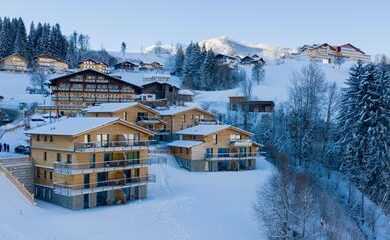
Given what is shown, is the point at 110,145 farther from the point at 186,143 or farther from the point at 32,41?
the point at 32,41

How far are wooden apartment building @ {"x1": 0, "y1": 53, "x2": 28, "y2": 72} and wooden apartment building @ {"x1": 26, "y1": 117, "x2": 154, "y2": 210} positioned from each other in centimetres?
7481

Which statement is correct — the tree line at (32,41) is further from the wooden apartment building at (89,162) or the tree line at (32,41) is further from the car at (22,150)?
the wooden apartment building at (89,162)

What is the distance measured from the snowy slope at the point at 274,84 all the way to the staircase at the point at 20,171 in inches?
1964

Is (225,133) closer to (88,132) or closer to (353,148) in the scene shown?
(353,148)

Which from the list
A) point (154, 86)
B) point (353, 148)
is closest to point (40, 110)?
point (154, 86)

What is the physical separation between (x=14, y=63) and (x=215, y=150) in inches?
2973

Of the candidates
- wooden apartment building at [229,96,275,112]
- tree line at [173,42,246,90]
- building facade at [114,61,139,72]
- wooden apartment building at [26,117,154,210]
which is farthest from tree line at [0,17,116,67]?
wooden apartment building at [26,117,154,210]

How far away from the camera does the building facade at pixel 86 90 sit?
7912 centimetres

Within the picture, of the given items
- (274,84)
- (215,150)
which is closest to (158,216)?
(215,150)

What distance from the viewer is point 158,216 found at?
3944cm

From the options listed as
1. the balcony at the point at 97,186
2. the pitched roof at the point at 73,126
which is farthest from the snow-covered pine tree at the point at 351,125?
the pitched roof at the point at 73,126

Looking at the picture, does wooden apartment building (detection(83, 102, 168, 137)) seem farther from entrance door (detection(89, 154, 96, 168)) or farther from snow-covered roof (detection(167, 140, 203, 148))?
entrance door (detection(89, 154, 96, 168))

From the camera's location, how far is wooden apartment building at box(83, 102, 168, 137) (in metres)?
58.5

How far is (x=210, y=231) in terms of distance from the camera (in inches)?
1502
